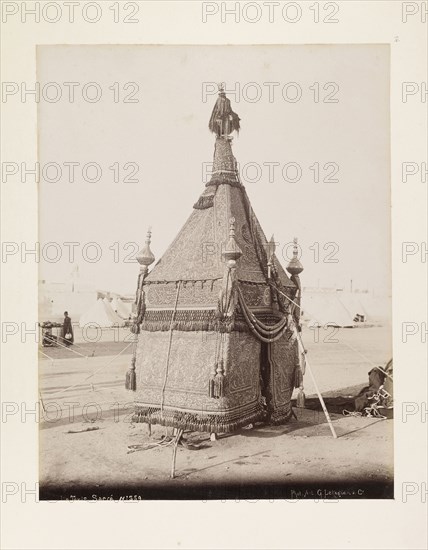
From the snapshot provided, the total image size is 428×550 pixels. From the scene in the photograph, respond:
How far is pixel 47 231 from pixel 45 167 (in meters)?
0.34

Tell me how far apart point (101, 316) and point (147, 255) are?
41 centimetres

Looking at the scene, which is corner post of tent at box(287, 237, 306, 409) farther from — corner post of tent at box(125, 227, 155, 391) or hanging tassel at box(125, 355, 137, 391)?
hanging tassel at box(125, 355, 137, 391)

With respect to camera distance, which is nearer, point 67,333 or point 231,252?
point 231,252

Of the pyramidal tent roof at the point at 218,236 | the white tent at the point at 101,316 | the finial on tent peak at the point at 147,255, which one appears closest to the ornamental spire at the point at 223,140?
the pyramidal tent roof at the point at 218,236

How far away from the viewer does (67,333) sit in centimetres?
287

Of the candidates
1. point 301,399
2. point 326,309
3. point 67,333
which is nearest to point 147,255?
point 67,333

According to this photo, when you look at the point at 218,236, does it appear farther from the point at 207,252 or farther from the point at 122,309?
the point at 122,309

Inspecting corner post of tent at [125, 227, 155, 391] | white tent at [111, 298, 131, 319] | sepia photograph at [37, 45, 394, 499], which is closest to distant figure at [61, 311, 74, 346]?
sepia photograph at [37, 45, 394, 499]

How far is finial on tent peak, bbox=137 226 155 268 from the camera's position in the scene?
286 centimetres

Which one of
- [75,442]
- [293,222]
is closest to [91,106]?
[293,222]

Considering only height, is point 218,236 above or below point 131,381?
above

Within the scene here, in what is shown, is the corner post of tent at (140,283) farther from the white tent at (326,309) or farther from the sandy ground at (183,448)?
the white tent at (326,309)

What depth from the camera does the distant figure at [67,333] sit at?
2.86 m

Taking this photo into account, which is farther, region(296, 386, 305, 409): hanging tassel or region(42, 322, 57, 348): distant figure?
region(296, 386, 305, 409): hanging tassel
